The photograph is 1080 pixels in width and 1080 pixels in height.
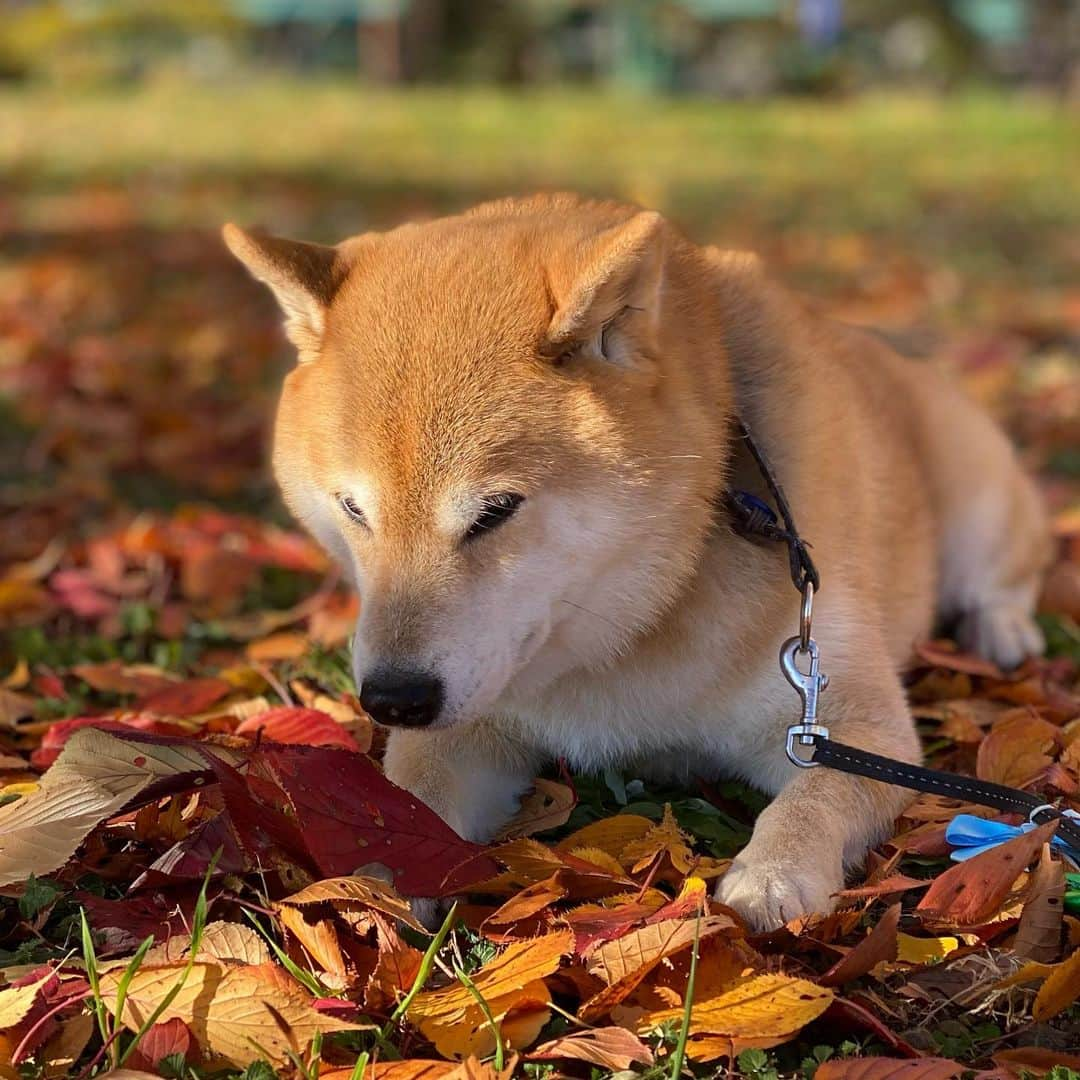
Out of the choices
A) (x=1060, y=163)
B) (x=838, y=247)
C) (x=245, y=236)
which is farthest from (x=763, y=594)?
(x=1060, y=163)

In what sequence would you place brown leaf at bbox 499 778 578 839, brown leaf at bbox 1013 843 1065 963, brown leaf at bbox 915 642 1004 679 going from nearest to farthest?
brown leaf at bbox 1013 843 1065 963 → brown leaf at bbox 499 778 578 839 → brown leaf at bbox 915 642 1004 679

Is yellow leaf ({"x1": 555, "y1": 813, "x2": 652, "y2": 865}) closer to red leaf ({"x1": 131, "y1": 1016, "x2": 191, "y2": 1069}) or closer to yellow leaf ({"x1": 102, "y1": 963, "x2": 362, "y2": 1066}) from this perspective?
yellow leaf ({"x1": 102, "y1": 963, "x2": 362, "y2": 1066})

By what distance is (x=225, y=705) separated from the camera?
3.37 m

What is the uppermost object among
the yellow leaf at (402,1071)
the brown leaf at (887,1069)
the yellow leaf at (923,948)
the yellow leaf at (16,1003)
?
the brown leaf at (887,1069)

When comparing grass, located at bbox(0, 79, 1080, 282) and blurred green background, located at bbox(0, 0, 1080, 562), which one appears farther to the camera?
grass, located at bbox(0, 79, 1080, 282)

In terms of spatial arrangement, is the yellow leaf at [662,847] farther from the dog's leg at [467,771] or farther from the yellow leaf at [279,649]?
the yellow leaf at [279,649]

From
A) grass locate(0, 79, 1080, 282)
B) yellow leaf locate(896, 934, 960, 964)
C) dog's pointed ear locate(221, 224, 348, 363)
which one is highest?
dog's pointed ear locate(221, 224, 348, 363)

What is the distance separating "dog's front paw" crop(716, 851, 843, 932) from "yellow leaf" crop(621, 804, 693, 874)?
97mm

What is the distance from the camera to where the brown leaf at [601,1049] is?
76.6 inches

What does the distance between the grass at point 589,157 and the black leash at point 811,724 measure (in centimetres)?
643

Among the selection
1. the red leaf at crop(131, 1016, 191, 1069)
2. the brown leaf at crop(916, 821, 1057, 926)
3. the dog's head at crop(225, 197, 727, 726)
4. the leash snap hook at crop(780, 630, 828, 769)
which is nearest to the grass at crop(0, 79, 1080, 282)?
the leash snap hook at crop(780, 630, 828, 769)

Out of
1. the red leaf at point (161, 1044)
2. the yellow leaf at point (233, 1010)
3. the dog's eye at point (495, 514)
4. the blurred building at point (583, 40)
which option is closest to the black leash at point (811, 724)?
the dog's eye at point (495, 514)

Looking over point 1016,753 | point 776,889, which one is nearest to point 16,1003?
point 776,889

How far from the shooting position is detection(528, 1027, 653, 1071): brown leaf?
195 cm
